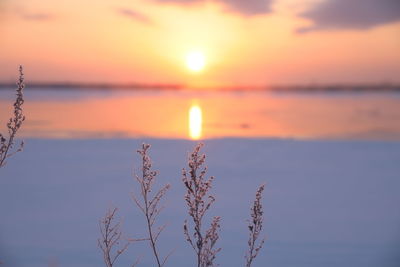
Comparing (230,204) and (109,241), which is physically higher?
(230,204)

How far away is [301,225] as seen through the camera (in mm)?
5316

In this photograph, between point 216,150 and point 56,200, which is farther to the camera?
point 216,150

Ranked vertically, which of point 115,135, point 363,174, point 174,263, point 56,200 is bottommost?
point 174,263

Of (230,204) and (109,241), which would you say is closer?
(109,241)

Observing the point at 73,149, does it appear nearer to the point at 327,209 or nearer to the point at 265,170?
the point at 265,170

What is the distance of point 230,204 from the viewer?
19.7 feet

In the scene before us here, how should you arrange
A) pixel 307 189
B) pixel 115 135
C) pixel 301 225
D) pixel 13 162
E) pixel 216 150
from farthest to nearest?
1. pixel 115 135
2. pixel 216 150
3. pixel 13 162
4. pixel 307 189
5. pixel 301 225

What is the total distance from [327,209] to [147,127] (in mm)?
9595

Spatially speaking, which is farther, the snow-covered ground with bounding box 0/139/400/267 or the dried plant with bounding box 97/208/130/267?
the snow-covered ground with bounding box 0/139/400/267

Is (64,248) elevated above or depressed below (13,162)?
below

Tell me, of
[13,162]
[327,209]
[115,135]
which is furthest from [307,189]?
[115,135]

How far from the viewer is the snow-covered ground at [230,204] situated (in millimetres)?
4535

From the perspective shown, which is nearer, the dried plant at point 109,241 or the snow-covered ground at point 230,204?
the dried plant at point 109,241

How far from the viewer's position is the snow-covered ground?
4.54 metres
